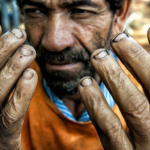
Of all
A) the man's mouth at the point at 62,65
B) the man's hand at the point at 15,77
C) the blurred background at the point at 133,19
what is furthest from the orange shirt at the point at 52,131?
the blurred background at the point at 133,19

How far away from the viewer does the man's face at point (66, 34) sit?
140 centimetres

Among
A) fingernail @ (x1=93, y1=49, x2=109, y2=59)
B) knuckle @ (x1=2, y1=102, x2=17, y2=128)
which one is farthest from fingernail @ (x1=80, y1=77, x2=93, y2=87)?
knuckle @ (x1=2, y1=102, x2=17, y2=128)

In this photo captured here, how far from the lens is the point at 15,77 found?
3.04 ft

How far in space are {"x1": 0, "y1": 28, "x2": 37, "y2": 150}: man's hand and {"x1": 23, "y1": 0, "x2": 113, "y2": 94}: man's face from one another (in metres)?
0.44

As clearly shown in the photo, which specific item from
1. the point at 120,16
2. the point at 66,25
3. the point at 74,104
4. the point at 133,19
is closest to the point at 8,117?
the point at 66,25

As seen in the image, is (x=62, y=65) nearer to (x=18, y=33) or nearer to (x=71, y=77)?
(x=71, y=77)

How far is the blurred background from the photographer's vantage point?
4438 millimetres

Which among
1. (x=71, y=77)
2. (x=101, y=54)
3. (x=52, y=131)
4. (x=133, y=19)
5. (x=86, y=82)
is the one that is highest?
(x=101, y=54)

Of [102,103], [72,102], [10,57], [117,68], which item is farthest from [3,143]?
[72,102]

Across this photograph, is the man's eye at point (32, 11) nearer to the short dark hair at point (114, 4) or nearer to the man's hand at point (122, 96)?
the short dark hair at point (114, 4)

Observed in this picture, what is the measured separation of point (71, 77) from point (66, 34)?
331 mm

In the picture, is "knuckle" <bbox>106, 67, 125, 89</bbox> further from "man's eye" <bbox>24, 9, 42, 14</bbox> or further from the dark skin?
"man's eye" <bbox>24, 9, 42, 14</bbox>

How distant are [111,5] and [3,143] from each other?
1.25 m

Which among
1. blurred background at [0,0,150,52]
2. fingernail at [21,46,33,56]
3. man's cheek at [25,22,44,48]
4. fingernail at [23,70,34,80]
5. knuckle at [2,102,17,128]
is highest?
fingernail at [21,46,33,56]
